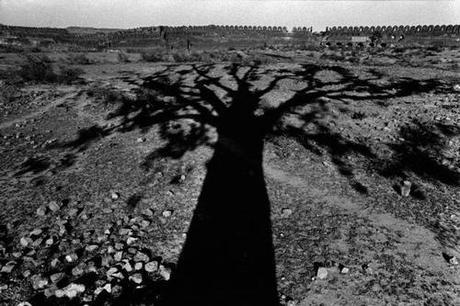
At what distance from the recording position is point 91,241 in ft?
15.1

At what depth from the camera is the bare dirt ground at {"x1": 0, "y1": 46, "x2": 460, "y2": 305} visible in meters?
3.99

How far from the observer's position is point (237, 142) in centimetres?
793

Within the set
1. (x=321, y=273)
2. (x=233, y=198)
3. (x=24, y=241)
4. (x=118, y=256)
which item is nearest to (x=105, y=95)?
(x=233, y=198)

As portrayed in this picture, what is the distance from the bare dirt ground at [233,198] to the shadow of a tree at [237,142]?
0.04m

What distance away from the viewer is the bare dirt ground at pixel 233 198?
3992 mm

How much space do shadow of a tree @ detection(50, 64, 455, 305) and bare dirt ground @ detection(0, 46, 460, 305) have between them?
0.12 ft

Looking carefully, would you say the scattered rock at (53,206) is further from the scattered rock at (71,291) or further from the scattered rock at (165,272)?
the scattered rock at (165,272)

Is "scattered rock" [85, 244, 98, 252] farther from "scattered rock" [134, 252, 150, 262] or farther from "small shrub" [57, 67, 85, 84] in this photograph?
"small shrub" [57, 67, 85, 84]

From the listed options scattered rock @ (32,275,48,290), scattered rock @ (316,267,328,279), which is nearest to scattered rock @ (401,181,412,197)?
scattered rock @ (316,267,328,279)

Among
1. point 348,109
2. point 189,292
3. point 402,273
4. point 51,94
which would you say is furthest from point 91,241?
point 51,94

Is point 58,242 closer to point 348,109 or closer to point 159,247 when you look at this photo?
point 159,247

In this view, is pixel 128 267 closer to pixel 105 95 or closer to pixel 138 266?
pixel 138 266

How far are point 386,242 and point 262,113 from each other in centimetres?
584

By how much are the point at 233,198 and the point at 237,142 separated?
2357 mm
